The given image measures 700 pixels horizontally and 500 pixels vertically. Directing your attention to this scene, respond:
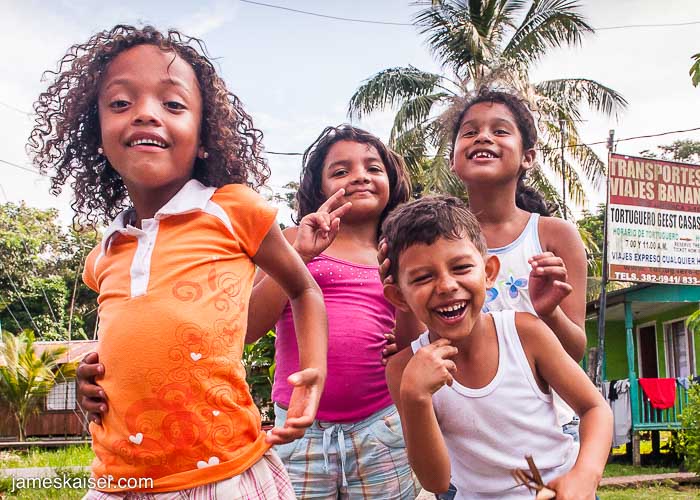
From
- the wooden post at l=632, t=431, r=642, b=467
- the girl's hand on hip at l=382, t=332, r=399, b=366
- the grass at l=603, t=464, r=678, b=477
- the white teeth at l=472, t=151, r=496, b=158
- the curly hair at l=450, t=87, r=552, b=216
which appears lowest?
the grass at l=603, t=464, r=678, b=477

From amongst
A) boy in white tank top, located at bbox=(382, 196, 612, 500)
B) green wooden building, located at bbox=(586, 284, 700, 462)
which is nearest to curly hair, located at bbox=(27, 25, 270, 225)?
boy in white tank top, located at bbox=(382, 196, 612, 500)

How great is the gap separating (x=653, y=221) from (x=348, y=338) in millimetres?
10096

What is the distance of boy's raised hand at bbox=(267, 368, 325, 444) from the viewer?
5.22ft

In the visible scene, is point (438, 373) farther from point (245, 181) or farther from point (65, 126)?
point (65, 126)

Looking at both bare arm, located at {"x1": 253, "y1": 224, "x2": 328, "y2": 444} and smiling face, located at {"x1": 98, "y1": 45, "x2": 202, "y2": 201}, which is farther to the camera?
smiling face, located at {"x1": 98, "y1": 45, "x2": 202, "y2": 201}

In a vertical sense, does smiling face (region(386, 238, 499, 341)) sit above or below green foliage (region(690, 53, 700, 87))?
below

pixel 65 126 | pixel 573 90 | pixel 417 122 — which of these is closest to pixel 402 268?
pixel 65 126

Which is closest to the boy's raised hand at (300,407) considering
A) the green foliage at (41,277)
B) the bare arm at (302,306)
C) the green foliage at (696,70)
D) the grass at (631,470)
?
A: the bare arm at (302,306)

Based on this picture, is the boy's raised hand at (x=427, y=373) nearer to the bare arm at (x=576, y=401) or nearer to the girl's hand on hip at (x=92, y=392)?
the bare arm at (x=576, y=401)

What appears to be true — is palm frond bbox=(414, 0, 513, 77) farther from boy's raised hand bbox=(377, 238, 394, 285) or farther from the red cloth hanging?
boy's raised hand bbox=(377, 238, 394, 285)

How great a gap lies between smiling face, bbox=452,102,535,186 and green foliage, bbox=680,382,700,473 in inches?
258

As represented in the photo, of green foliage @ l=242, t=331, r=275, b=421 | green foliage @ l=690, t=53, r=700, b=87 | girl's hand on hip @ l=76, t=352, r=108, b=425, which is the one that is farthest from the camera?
green foliage @ l=242, t=331, r=275, b=421

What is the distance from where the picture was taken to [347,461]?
226cm

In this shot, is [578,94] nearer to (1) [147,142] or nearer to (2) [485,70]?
(2) [485,70]
